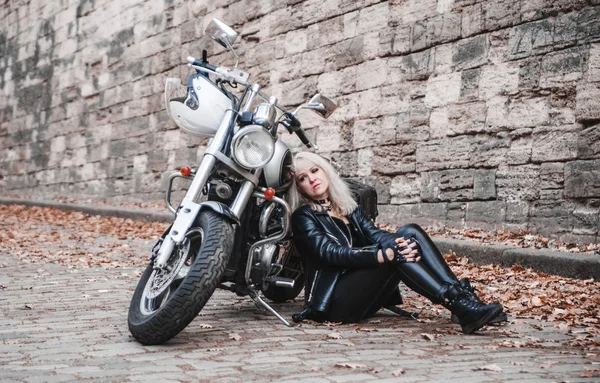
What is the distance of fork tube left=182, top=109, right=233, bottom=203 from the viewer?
397 cm

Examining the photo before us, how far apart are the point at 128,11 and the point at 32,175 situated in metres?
4.88

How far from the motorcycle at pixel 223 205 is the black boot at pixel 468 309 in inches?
33.3

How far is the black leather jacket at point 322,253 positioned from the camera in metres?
4.15

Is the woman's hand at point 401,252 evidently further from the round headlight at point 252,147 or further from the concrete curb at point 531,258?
the concrete curb at point 531,258

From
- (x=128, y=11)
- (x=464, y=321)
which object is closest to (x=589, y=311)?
(x=464, y=321)

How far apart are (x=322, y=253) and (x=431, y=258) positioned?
21.8 inches

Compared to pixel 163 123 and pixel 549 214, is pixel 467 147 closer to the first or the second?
pixel 549 214

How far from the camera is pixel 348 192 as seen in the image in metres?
4.55

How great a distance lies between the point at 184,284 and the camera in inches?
140

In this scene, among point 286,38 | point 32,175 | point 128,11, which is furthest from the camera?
point 32,175

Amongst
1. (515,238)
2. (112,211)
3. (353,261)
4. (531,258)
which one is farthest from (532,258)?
(112,211)

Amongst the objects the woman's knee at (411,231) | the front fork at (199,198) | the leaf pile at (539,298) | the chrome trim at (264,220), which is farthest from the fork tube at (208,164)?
the leaf pile at (539,298)

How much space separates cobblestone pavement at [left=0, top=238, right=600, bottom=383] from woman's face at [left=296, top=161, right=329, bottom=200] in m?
0.72

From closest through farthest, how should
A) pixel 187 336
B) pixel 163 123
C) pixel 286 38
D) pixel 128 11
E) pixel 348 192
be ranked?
pixel 187 336 → pixel 348 192 → pixel 286 38 → pixel 163 123 → pixel 128 11
